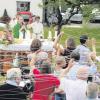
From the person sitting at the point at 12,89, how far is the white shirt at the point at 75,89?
609 mm

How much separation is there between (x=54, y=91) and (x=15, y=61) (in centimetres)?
435

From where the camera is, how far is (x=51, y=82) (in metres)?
7.12

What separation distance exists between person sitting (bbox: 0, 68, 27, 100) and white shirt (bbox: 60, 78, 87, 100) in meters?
0.61

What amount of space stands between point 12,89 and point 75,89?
0.85 metres

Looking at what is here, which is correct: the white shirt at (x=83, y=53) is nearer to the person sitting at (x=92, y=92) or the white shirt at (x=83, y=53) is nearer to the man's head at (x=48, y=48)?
the person sitting at (x=92, y=92)

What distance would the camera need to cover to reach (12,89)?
6512 mm

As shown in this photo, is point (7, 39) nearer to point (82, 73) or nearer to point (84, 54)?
point (84, 54)

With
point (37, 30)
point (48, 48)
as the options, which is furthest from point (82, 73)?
point (37, 30)

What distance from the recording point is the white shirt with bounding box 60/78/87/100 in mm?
6785

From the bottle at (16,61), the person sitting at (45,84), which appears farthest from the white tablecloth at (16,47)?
the person sitting at (45,84)

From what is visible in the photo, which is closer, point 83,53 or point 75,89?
point 75,89

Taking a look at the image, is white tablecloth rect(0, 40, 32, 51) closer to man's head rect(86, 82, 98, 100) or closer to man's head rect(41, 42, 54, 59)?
Result: man's head rect(41, 42, 54, 59)

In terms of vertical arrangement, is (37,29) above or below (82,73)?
below

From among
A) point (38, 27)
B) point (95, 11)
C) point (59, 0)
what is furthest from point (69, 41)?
point (95, 11)
